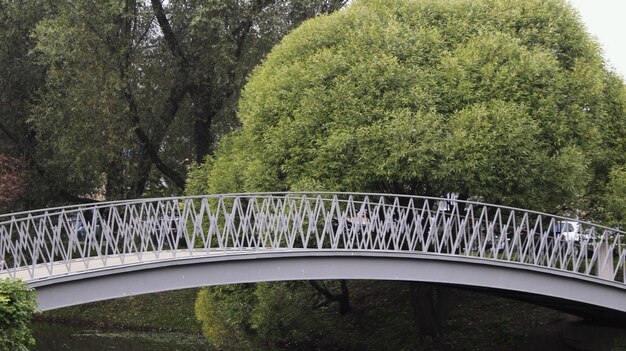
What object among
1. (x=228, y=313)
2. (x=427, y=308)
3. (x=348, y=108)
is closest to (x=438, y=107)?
(x=348, y=108)

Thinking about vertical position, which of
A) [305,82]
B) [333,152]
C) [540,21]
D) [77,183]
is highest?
[540,21]

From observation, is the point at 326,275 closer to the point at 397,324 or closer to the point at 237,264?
the point at 237,264

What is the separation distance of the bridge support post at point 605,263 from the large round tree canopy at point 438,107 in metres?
1.94

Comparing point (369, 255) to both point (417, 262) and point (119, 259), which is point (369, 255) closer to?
point (417, 262)

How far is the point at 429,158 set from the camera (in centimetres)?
2544

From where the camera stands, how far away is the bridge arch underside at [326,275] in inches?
763

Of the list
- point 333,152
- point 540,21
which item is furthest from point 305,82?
point 540,21

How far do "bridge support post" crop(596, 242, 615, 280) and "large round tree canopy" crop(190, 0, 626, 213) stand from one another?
194cm

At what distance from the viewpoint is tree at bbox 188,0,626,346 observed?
2605 cm

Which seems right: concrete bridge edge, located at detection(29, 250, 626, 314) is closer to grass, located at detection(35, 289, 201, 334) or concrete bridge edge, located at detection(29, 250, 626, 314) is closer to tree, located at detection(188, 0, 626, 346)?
tree, located at detection(188, 0, 626, 346)

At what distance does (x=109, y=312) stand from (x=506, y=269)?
22.1 m

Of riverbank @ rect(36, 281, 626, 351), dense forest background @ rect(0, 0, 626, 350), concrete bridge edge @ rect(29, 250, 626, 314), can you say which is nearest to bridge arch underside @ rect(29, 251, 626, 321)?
concrete bridge edge @ rect(29, 250, 626, 314)

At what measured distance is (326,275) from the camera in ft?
70.9

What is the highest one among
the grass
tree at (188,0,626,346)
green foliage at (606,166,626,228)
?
tree at (188,0,626,346)
